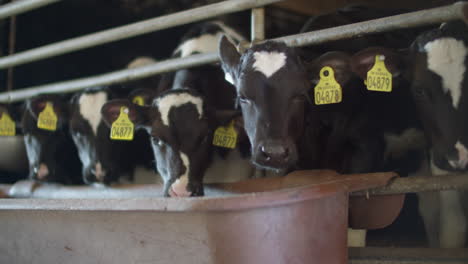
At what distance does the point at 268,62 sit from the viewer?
219cm

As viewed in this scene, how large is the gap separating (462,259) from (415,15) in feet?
3.26

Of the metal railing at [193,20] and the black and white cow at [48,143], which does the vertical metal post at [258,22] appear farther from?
the black and white cow at [48,143]

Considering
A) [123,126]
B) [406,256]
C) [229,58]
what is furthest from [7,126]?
[406,256]

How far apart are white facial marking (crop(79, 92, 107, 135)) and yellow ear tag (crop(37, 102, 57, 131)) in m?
0.25

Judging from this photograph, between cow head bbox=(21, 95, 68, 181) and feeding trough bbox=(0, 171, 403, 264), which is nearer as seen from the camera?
feeding trough bbox=(0, 171, 403, 264)

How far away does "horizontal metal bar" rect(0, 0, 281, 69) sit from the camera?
2539 millimetres

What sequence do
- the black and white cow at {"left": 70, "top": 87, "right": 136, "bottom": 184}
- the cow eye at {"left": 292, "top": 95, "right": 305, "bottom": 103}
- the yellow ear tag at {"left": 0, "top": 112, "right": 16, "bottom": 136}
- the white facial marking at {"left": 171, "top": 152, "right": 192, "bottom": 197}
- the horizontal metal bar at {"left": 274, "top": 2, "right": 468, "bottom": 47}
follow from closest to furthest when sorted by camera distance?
the horizontal metal bar at {"left": 274, "top": 2, "right": 468, "bottom": 47} → the cow eye at {"left": 292, "top": 95, "right": 305, "bottom": 103} → the white facial marking at {"left": 171, "top": 152, "right": 192, "bottom": 197} → the black and white cow at {"left": 70, "top": 87, "right": 136, "bottom": 184} → the yellow ear tag at {"left": 0, "top": 112, "right": 16, "bottom": 136}

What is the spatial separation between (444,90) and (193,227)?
1.34 meters

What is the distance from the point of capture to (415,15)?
2002 mm

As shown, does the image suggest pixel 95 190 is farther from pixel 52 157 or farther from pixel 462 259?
pixel 462 259

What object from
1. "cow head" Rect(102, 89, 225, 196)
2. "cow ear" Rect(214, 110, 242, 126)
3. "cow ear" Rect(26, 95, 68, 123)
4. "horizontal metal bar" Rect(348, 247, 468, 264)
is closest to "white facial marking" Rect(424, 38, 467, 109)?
"horizontal metal bar" Rect(348, 247, 468, 264)

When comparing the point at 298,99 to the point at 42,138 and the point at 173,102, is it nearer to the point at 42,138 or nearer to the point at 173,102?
the point at 173,102

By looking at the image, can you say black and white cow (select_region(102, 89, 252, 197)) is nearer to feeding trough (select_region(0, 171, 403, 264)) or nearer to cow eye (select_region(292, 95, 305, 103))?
cow eye (select_region(292, 95, 305, 103))

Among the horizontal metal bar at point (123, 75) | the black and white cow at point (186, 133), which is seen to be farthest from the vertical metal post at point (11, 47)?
Result: the black and white cow at point (186, 133)
